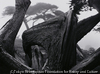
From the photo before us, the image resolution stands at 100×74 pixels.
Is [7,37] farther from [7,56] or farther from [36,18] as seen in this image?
[36,18]

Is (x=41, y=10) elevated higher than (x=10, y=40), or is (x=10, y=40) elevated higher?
(x=10, y=40)

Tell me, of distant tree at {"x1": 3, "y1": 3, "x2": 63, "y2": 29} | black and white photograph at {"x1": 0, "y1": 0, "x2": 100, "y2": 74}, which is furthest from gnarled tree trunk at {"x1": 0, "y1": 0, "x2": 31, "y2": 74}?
distant tree at {"x1": 3, "y1": 3, "x2": 63, "y2": 29}

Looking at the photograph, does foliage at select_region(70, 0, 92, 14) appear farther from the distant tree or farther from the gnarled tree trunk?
the distant tree

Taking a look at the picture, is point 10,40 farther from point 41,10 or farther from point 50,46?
point 41,10

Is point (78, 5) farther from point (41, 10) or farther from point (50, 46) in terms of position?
point (41, 10)

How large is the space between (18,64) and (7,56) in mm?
279

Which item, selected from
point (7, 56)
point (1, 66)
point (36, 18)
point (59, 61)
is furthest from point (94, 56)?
point (36, 18)

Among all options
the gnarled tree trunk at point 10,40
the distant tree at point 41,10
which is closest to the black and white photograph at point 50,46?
the gnarled tree trunk at point 10,40

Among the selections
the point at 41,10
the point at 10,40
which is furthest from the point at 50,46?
the point at 41,10

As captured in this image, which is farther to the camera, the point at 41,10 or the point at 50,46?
the point at 41,10

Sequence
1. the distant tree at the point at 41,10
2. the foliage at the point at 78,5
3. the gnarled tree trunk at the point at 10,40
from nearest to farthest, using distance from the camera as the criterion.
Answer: the gnarled tree trunk at the point at 10,40 → the foliage at the point at 78,5 → the distant tree at the point at 41,10

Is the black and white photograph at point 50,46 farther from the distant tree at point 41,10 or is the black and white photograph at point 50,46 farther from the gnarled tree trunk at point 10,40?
the distant tree at point 41,10

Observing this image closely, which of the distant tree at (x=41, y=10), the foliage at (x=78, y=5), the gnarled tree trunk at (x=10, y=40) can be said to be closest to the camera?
the gnarled tree trunk at (x=10, y=40)

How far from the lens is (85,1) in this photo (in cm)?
493
